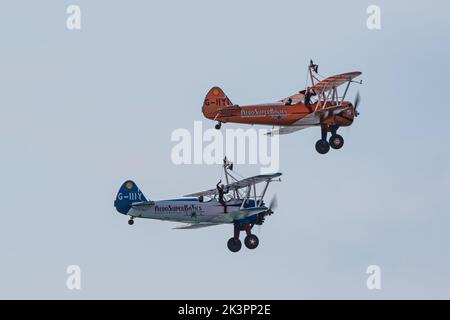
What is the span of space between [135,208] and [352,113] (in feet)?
36.0

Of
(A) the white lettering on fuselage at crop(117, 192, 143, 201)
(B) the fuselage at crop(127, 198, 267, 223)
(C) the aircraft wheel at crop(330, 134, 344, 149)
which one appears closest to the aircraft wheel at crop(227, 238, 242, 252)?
(B) the fuselage at crop(127, 198, 267, 223)

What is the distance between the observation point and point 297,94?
87312 mm

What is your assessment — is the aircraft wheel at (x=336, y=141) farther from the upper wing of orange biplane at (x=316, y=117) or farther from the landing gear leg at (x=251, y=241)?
the landing gear leg at (x=251, y=241)

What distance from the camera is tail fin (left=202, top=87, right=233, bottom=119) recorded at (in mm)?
84875

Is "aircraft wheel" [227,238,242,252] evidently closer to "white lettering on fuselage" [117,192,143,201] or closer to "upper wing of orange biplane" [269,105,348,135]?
"white lettering on fuselage" [117,192,143,201]

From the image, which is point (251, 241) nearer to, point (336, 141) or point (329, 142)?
point (329, 142)

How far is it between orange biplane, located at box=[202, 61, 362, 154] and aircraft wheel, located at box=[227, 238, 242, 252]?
5566mm

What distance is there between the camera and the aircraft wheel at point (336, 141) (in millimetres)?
86062

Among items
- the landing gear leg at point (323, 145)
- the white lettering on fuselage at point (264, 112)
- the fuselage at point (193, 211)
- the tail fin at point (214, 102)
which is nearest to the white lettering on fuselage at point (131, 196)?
the fuselage at point (193, 211)

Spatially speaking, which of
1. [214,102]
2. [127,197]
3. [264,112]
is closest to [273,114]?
[264,112]

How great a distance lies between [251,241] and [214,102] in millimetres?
6601
